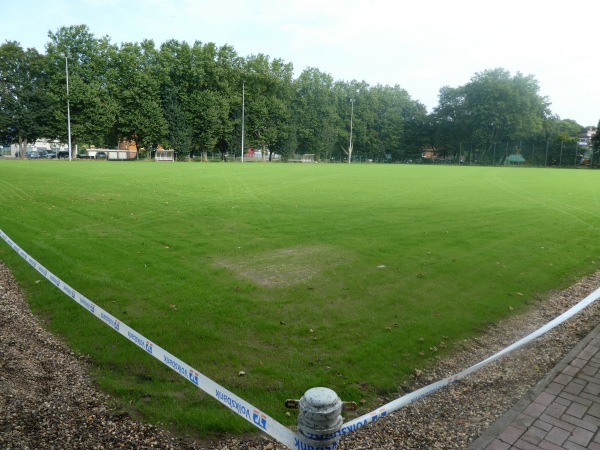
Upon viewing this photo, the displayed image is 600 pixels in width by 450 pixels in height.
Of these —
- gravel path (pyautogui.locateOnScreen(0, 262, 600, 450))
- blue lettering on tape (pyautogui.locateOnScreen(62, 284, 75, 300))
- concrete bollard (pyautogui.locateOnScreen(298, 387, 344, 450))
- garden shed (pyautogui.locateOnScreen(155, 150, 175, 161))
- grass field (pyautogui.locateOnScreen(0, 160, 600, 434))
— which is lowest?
gravel path (pyautogui.locateOnScreen(0, 262, 600, 450))

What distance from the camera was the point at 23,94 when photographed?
61.1 metres

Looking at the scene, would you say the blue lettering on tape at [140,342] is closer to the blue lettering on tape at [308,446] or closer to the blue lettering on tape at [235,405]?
the blue lettering on tape at [235,405]

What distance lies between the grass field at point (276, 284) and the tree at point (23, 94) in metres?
54.5

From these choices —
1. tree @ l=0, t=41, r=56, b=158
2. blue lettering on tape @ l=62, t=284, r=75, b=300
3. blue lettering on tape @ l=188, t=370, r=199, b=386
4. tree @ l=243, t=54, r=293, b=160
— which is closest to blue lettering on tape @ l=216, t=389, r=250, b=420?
blue lettering on tape @ l=188, t=370, r=199, b=386

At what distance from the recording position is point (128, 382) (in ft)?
15.0

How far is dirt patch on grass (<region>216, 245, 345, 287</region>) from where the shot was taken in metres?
8.05

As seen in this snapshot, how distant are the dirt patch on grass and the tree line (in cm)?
6150

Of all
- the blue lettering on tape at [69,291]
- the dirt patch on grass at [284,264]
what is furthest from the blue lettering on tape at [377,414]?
the dirt patch on grass at [284,264]

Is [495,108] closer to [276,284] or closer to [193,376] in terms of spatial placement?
[276,284]

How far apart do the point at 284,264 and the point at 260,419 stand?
19.5 ft

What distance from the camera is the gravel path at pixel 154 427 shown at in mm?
3703

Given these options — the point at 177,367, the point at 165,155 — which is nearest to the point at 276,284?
the point at 177,367

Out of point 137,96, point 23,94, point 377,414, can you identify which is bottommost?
point 377,414

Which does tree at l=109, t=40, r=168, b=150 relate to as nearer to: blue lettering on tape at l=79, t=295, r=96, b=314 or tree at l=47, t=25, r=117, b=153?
tree at l=47, t=25, r=117, b=153
